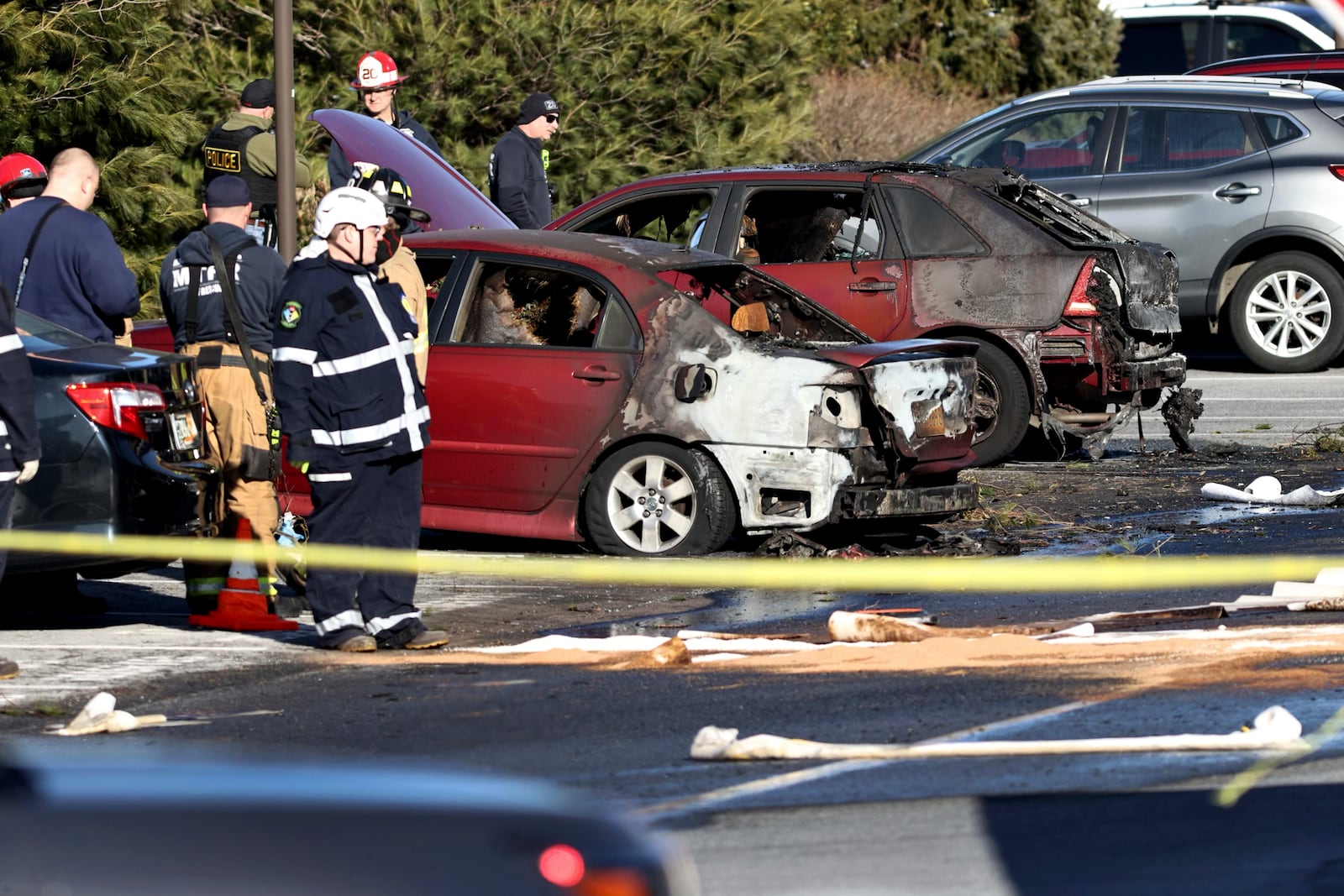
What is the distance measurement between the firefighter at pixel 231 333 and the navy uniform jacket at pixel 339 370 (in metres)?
0.90

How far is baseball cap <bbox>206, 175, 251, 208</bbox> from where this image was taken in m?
8.18

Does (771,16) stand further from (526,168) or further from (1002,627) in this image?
(1002,627)

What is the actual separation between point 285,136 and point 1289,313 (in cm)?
801

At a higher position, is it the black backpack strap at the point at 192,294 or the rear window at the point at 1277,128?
the rear window at the point at 1277,128

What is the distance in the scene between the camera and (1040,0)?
28.2 metres

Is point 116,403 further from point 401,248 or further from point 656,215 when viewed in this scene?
point 656,215

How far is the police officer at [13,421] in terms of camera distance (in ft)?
22.4

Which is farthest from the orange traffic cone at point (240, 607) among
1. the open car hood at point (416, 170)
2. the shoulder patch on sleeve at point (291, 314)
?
the open car hood at point (416, 170)

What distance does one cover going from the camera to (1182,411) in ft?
38.7

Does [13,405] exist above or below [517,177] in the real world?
below

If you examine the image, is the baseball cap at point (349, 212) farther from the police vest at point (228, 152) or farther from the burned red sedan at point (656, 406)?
the police vest at point (228, 152)

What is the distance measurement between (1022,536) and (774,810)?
4.75m

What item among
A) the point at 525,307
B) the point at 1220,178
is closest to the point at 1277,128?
the point at 1220,178

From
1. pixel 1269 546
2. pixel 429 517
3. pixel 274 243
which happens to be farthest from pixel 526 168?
pixel 1269 546
